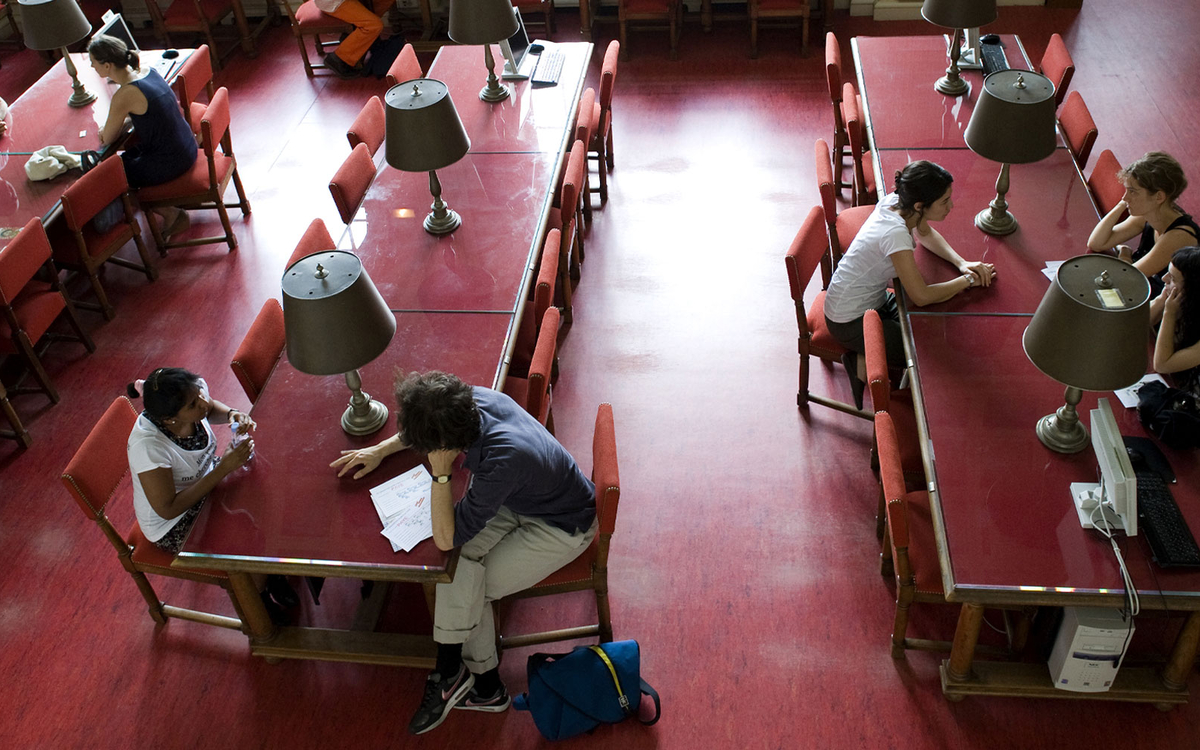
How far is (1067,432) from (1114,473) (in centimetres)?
32

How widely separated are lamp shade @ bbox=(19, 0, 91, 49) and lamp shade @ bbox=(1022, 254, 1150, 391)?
18.7ft

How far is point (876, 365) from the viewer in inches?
138

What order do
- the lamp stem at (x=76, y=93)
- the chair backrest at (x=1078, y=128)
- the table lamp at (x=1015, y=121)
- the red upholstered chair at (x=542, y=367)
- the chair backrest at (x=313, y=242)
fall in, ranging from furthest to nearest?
the lamp stem at (x=76, y=93) < the chair backrest at (x=1078, y=128) < the chair backrest at (x=313, y=242) < the table lamp at (x=1015, y=121) < the red upholstered chair at (x=542, y=367)

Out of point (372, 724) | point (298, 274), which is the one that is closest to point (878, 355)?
point (298, 274)

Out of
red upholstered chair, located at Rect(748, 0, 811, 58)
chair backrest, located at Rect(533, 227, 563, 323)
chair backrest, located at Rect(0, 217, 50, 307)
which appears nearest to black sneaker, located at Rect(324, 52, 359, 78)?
red upholstered chair, located at Rect(748, 0, 811, 58)

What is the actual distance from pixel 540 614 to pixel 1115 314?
231 cm

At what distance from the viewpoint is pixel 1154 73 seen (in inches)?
277

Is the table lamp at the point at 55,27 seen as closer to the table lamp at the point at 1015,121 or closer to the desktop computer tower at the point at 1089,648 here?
the table lamp at the point at 1015,121

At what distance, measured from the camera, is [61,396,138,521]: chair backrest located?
11.3 feet

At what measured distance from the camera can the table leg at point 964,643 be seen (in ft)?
10.5

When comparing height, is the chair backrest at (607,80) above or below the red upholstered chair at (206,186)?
above

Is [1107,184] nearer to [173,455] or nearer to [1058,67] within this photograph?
[1058,67]

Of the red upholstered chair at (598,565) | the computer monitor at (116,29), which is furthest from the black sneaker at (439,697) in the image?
the computer monitor at (116,29)

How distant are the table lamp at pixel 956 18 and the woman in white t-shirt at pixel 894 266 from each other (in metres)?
1.44
